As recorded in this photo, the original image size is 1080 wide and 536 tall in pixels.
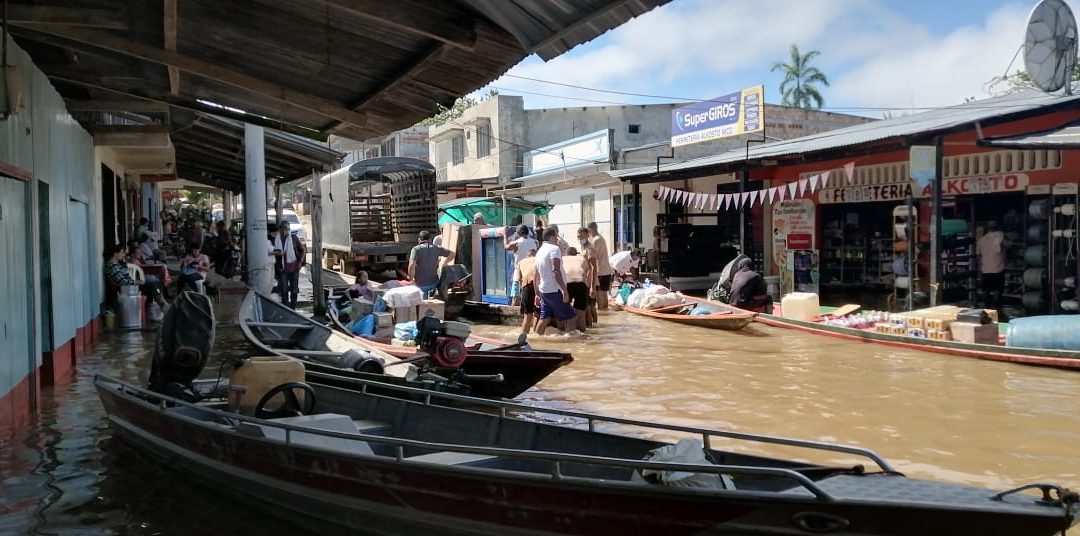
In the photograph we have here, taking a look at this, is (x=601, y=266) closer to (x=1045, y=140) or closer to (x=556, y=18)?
(x=1045, y=140)

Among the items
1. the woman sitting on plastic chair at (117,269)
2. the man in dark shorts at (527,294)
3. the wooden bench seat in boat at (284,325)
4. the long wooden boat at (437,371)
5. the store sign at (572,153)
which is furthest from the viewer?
the store sign at (572,153)

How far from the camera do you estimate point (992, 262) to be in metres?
14.0

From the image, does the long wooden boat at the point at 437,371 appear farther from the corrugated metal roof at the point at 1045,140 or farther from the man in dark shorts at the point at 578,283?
the corrugated metal roof at the point at 1045,140

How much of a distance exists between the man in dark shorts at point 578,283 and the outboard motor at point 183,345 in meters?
7.35

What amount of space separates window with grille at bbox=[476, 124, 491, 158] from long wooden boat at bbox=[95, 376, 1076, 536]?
97.9 feet

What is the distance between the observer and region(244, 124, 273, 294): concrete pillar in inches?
575

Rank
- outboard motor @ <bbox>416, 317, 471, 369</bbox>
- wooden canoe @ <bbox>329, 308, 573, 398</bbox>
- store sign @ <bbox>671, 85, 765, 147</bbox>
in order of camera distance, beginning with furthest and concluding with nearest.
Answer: store sign @ <bbox>671, 85, 765, 147</bbox>, wooden canoe @ <bbox>329, 308, 573, 398</bbox>, outboard motor @ <bbox>416, 317, 471, 369</bbox>

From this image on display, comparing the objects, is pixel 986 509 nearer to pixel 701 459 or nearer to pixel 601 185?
pixel 701 459

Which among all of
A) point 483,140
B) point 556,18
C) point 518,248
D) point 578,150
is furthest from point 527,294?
point 483,140

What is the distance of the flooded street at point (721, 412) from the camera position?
229 inches

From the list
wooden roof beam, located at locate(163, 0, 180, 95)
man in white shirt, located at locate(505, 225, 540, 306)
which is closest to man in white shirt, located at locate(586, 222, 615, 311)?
man in white shirt, located at locate(505, 225, 540, 306)

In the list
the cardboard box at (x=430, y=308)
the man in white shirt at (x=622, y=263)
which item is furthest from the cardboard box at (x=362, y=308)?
the man in white shirt at (x=622, y=263)

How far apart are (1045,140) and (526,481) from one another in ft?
33.5

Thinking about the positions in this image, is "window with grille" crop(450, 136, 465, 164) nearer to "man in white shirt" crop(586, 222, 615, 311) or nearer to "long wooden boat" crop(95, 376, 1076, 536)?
"man in white shirt" crop(586, 222, 615, 311)
